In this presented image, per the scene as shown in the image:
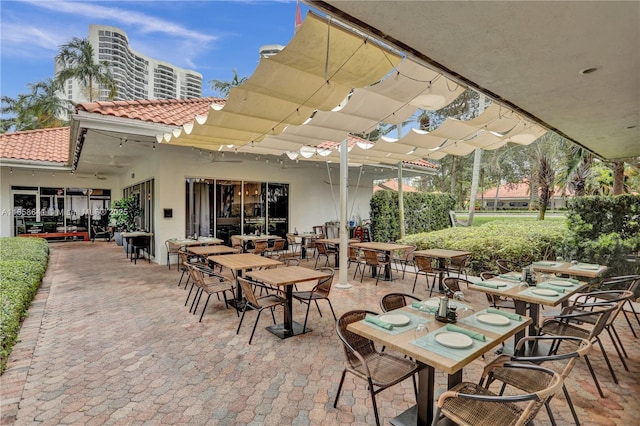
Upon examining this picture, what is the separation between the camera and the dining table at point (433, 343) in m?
1.99

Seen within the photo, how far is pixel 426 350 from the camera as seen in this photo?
6.77 feet

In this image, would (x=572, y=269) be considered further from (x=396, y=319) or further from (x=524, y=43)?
(x=524, y=43)

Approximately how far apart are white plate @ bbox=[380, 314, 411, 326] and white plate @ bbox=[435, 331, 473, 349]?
0.28 m

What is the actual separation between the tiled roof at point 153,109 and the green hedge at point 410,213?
6.07 metres

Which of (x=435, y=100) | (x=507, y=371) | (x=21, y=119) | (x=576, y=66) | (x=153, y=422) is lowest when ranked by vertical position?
(x=153, y=422)

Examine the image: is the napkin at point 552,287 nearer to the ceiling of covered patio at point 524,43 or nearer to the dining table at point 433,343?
the dining table at point 433,343

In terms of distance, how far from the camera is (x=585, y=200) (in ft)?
20.5

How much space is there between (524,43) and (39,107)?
87.5 feet

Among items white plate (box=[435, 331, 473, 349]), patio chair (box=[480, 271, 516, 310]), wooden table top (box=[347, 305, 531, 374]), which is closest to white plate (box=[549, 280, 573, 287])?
patio chair (box=[480, 271, 516, 310])

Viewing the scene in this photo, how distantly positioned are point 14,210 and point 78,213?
211 centimetres

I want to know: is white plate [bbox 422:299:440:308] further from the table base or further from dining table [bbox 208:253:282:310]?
dining table [bbox 208:253:282:310]

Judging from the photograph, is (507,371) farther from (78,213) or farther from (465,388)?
(78,213)

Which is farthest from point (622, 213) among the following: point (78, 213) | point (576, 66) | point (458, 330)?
point (78, 213)

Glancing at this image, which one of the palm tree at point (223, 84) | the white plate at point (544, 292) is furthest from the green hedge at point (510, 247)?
the palm tree at point (223, 84)
